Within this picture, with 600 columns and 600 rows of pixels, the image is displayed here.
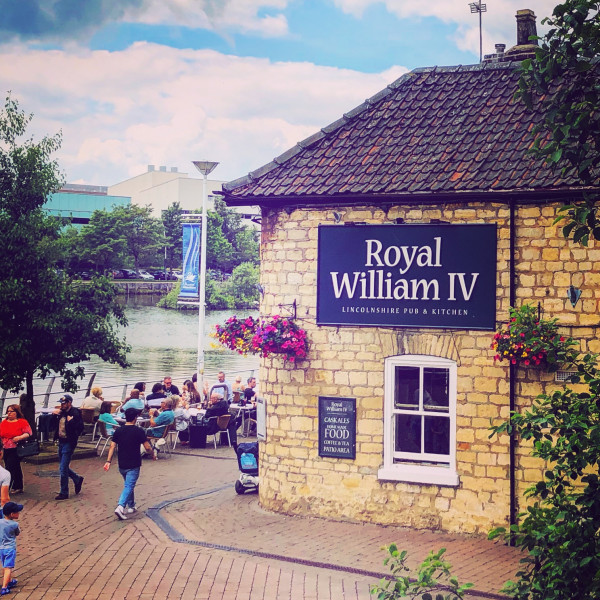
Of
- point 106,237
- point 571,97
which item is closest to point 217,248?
point 106,237

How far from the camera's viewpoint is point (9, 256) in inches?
687

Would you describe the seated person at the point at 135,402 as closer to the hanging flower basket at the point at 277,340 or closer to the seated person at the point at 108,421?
the seated person at the point at 108,421

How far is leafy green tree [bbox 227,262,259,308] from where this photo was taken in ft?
217

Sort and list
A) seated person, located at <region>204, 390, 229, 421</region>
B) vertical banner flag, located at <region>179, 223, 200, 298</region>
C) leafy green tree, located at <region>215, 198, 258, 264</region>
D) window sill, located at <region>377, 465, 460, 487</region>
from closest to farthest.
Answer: window sill, located at <region>377, 465, 460, 487</region> → seated person, located at <region>204, 390, 229, 421</region> → vertical banner flag, located at <region>179, 223, 200, 298</region> → leafy green tree, located at <region>215, 198, 258, 264</region>

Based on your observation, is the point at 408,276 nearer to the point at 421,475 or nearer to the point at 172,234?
the point at 421,475

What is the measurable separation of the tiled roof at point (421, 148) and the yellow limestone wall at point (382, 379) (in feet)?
1.39

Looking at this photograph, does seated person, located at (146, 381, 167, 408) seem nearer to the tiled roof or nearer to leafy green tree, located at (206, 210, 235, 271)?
the tiled roof

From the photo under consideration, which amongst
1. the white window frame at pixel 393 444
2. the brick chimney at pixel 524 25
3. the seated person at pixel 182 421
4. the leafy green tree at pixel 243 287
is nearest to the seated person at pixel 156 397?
the seated person at pixel 182 421

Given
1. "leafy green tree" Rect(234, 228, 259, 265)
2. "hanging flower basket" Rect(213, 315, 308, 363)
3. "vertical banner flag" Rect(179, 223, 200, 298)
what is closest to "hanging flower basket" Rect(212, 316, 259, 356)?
"hanging flower basket" Rect(213, 315, 308, 363)

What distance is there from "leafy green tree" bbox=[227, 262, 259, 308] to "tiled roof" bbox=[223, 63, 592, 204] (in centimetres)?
5205

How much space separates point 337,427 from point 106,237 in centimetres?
6043

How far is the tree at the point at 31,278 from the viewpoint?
1741 centimetres

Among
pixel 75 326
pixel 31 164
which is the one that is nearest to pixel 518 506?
pixel 75 326

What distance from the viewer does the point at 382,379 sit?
1208cm
